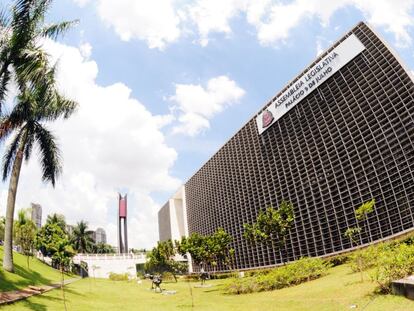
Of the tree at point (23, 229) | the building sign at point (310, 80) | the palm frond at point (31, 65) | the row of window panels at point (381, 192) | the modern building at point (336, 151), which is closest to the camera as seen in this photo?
the palm frond at point (31, 65)

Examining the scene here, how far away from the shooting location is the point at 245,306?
Answer: 18.3m

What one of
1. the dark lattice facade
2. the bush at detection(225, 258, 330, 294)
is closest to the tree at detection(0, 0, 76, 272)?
the bush at detection(225, 258, 330, 294)

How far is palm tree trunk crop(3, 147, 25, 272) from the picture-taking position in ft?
75.2

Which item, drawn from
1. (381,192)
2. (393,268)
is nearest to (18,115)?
(393,268)

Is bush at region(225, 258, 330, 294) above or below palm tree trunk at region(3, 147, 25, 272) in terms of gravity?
below

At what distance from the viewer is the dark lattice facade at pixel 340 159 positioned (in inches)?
1407

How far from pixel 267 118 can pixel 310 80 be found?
33.9 ft

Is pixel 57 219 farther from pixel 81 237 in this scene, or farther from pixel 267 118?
pixel 267 118

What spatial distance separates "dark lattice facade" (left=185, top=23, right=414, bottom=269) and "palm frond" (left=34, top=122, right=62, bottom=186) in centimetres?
3065

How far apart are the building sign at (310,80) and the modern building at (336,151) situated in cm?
13

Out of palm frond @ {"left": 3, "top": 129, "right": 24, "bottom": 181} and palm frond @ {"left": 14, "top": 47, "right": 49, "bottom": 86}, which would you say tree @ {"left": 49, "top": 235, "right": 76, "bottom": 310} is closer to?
palm frond @ {"left": 3, "top": 129, "right": 24, "bottom": 181}

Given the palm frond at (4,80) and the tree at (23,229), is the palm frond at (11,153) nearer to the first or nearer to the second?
the palm frond at (4,80)

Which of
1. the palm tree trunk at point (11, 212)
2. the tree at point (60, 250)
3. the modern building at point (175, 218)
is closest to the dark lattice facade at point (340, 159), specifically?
the tree at point (60, 250)

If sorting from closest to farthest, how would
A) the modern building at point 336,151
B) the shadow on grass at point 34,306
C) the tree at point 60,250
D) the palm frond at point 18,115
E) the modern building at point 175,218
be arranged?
the shadow on grass at point 34,306 → the palm frond at point 18,115 → the modern building at point 336,151 → the tree at point 60,250 → the modern building at point 175,218
